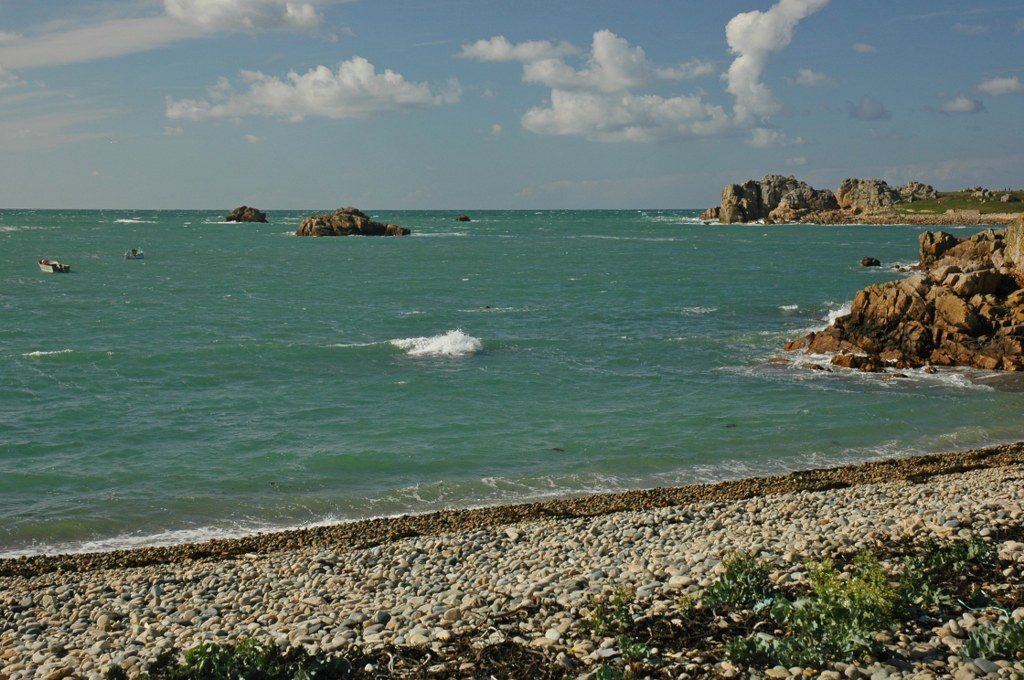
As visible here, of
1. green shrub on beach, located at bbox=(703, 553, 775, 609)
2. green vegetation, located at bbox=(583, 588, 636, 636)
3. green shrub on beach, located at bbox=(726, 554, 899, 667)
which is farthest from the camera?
green shrub on beach, located at bbox=(703, 553, 775, 609)

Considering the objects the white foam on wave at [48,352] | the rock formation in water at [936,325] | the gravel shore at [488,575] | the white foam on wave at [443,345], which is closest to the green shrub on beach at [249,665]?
the gravel shore at [488,575]

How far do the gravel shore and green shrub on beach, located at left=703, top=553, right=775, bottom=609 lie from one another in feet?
1.28

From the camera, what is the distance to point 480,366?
36.9 m

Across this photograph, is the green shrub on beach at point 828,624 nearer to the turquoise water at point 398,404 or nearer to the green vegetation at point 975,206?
the turquoise water at point 398,404

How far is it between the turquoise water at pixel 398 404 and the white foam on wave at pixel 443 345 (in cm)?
14

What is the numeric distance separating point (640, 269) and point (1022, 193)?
500 ft

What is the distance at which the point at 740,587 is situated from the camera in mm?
12156

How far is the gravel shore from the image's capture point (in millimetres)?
11562

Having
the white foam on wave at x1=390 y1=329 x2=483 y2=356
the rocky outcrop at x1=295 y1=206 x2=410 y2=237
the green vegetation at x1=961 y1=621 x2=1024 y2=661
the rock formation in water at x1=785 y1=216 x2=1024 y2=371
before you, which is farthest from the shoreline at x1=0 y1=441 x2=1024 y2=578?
the rocky outcrop at x1=295 y1=206 x2=410 y2=237

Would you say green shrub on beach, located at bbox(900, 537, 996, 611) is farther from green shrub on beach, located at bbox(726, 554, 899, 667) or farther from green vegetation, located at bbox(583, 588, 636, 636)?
green vegetation, located at bbox(583, 588, 636, 636)

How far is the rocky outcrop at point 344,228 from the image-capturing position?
160 m

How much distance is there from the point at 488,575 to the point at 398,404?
16.4 m

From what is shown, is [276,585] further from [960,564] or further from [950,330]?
[950,330]

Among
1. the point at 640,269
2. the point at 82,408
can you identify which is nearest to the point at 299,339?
the point at 82,408
